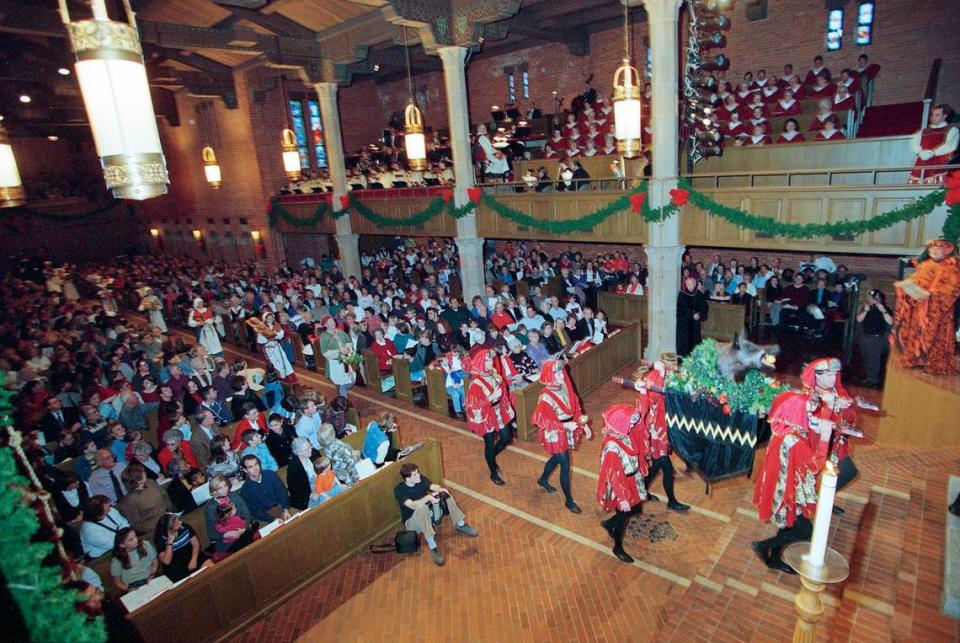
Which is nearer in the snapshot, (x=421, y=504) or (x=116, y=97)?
(x=116, y=97)

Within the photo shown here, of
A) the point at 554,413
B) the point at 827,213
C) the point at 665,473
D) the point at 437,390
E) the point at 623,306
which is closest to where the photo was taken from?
the point at 665,473

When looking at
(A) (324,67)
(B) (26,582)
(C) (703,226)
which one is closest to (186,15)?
(A) (324,67)

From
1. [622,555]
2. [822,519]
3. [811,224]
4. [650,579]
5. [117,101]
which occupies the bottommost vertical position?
[650,579]

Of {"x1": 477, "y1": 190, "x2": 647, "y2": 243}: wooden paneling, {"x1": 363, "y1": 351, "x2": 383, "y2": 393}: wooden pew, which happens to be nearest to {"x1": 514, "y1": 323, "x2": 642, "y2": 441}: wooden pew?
Result: {"x1": 477, "y1": 190, "x2": 647, "y2": 243}: wooden paneling

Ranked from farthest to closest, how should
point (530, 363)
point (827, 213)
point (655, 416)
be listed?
point (530, 363), point (827, 213), point (655, 416)

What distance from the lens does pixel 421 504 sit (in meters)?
6.47

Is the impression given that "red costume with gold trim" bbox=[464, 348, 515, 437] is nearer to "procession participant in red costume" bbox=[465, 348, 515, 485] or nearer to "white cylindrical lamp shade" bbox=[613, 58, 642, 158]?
"procession participant in red costume" bbox=[465, 348, 515, 485]

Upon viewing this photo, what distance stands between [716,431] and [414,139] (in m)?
6.32

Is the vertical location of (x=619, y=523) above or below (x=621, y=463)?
below

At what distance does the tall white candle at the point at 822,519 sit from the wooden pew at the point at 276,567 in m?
5.14

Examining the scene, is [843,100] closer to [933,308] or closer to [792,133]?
Answer: [792,133]

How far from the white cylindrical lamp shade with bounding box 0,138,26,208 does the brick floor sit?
4.65 metres

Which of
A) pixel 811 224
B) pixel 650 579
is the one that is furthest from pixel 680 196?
pixel 650 579

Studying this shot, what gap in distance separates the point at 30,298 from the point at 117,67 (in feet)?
69.2
